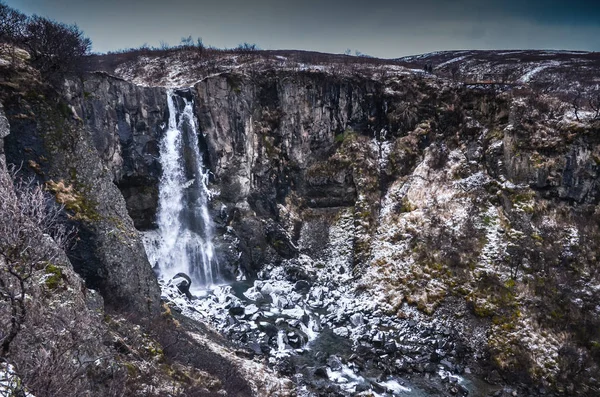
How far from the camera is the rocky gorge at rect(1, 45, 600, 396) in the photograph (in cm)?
1659

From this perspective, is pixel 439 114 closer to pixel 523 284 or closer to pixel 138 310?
pixel 523 284

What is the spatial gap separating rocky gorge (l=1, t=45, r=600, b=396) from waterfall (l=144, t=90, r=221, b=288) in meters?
0.52

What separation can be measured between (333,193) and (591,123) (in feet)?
60.7

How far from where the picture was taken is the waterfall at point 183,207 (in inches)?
1110

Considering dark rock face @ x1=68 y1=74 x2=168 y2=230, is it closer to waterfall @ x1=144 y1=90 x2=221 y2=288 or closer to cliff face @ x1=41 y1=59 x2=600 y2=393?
cliff face @ x1=41 y1=59 x2=600 y2=393

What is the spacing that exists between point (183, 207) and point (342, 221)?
43.6 feet

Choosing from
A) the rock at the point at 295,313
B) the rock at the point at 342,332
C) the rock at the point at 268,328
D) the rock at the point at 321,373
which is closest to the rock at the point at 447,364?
the rock at the point at 342,332

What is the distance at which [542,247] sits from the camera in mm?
22000

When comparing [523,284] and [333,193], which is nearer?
[523,284]

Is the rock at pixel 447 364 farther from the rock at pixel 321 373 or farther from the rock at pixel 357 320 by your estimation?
the rock at pixel 321 373

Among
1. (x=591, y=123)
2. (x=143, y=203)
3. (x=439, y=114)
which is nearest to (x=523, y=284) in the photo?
(x=591, y=123)

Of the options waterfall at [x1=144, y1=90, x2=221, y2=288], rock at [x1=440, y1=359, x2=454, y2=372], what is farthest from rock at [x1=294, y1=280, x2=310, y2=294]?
rock at [x1=440, y1=359, x2=454, y2=372]

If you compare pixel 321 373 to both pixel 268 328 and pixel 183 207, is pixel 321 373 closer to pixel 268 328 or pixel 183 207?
pixel 268 328

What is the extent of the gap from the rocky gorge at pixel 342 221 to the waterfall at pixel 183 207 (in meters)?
0.52
